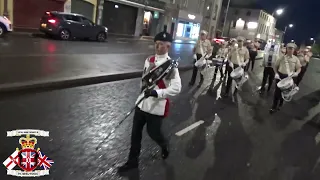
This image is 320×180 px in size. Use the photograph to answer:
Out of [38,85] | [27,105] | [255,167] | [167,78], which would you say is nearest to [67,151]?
[167,78]

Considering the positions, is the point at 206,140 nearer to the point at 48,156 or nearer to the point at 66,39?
the point at 48,156

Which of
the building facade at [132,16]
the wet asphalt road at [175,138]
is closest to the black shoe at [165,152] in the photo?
the wet asphalt road at [175,138]

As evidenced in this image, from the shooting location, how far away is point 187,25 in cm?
4312

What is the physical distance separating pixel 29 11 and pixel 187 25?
2612 centimetres

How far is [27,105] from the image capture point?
5.97 m

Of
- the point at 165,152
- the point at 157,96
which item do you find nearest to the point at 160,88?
the point at 157,96

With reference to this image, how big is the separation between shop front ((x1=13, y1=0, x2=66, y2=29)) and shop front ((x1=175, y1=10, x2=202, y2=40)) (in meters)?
21.2

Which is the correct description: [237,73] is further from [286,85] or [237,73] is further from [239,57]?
[286,85]

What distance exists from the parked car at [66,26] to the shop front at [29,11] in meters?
3.74

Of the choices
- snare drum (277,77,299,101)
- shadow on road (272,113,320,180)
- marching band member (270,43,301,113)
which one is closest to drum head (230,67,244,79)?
marching band member (270,43,301,113)

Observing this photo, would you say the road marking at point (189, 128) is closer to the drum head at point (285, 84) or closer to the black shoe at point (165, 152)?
the black shoe at point (165, 152)

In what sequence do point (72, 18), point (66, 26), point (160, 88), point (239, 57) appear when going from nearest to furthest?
point (160, 88)
point (239, 57)
point (66, 26)
point (72, 18)

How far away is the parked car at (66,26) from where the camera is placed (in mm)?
17438

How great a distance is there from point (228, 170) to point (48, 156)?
261 cm
